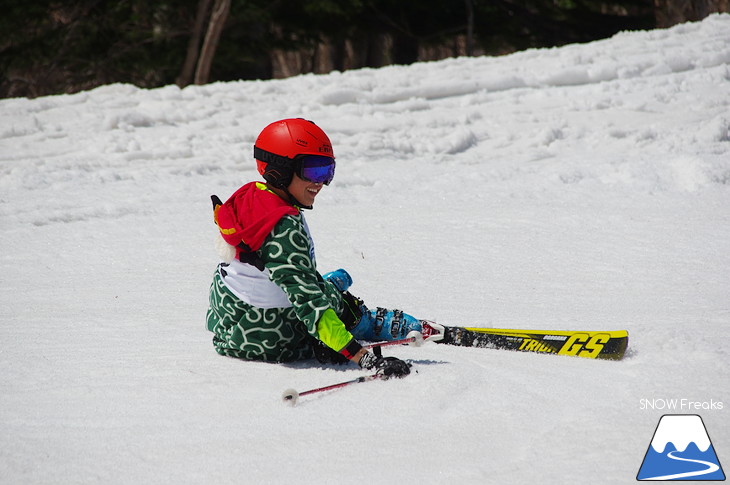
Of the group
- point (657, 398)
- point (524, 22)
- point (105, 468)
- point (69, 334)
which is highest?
point (524, 22)

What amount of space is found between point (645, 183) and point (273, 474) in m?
5.82

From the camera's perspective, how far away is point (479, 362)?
350 centimetres

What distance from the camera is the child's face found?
351 cm

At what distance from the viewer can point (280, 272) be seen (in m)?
3.28

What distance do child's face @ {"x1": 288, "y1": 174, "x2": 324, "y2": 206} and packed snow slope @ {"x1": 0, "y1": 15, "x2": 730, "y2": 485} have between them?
790 millimetres

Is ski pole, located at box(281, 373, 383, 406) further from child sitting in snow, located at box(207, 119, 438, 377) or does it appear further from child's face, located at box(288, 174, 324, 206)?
child's face, located at box(288, 174, 324, 206)

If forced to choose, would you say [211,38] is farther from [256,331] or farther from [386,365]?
[386,365]

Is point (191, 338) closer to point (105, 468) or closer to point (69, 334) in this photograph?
point (69, 334)

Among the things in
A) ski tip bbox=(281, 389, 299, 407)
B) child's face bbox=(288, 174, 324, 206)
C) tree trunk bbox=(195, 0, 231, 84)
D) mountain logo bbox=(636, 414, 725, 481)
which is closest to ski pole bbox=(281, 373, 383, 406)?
ski tip bbox=(281, 389, 299, 407)

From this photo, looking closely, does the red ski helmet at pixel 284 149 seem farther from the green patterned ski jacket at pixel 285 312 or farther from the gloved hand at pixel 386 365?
the gloved hand at pixel 386 365

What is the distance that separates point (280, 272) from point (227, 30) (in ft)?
49.3

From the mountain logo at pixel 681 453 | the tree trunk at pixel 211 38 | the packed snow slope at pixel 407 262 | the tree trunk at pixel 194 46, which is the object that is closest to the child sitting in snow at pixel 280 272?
the packed snow slope at pixel 407 262

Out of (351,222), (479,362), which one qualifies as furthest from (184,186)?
(479,362)

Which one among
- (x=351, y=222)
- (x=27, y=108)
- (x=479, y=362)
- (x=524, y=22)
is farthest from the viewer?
(x=524, y=22)
